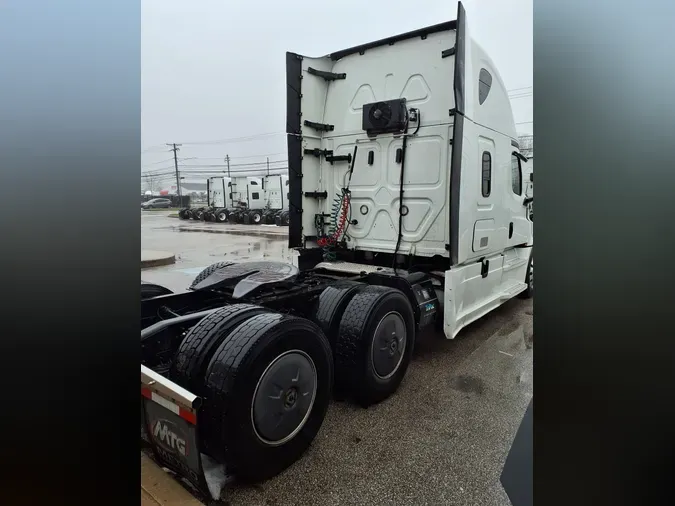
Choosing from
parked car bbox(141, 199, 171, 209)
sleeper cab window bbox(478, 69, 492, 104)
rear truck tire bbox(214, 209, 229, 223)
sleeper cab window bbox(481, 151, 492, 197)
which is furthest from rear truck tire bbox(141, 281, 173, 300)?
rear truck tire bbox(214, 209, 229, 223)

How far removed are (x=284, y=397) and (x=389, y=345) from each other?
1.33 meters

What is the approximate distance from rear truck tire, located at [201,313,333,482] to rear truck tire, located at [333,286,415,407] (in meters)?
0.51

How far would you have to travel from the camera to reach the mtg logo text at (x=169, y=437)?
210cm

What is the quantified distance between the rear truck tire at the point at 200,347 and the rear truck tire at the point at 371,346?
999mm

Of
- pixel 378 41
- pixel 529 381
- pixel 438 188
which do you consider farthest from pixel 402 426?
pixel 378 41

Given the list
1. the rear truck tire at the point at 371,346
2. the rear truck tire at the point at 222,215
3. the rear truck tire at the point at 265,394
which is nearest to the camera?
the rear truck tire at the point at 265,394

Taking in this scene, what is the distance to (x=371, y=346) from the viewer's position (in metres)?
3.29

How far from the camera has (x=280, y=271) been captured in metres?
3.79

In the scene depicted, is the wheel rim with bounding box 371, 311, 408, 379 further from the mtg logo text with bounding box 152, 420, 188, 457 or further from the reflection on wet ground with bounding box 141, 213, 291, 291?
the reflection on wet ground with bounding box 141, 213, 291, 291

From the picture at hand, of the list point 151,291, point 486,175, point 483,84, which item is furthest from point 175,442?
point 483,84

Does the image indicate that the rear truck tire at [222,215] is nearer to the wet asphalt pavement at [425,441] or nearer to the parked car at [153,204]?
the parked car at [153,204]

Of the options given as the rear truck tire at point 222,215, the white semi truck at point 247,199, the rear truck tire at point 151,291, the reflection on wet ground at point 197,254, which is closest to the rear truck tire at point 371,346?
the rear truck tire at point 151,291

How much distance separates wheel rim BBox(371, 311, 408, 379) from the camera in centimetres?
339
